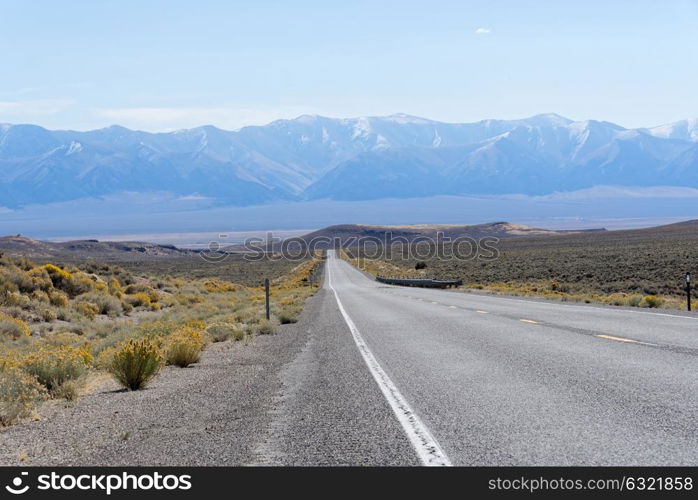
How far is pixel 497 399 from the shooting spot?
828 centimetres

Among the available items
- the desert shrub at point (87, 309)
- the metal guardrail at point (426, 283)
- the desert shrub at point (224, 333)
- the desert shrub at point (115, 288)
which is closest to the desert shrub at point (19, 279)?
the desert shrub at point (87, 309)

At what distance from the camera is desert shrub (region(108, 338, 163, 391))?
422 inches

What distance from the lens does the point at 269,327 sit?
1919cm

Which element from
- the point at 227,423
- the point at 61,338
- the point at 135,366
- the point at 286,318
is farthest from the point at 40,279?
the point at 227,423

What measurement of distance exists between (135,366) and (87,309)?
56.3 ft

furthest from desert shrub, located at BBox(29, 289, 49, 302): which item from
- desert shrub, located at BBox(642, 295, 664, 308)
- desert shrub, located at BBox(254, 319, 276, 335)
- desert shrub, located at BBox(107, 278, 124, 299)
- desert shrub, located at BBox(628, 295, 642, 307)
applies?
desert shrub, located at BBox(642, 295, 664, 308)

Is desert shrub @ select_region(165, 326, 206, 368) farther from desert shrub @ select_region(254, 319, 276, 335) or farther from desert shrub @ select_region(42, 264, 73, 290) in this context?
desert shrub @ select_region(42, 264, 73, 290)

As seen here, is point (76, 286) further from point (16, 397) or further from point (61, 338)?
point (16, 397)

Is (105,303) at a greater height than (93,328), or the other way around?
(105,303)
